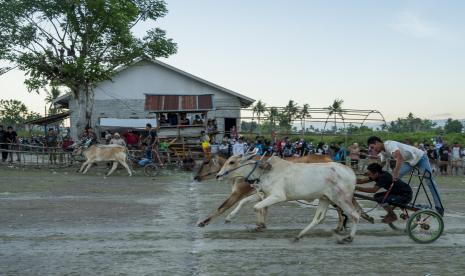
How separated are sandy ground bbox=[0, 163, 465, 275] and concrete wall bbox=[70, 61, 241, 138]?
2056cm

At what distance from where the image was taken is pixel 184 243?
8578 mm

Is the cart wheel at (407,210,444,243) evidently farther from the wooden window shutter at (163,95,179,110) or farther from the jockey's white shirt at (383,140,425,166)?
the wooden window shutter at (163,95,179,110)

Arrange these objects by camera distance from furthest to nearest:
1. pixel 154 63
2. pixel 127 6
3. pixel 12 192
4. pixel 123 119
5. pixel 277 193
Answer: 1. pixel 154 63
2. pixel 123 119
3. pixel 127 6
4. pixel 12 192
5. pixel 277 193

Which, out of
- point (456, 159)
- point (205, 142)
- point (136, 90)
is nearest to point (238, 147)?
point (205, 142)

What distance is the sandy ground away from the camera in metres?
7.13

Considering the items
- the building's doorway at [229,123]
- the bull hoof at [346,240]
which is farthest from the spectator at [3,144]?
the bull hoof at [346,240]

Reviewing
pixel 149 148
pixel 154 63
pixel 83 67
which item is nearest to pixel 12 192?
pixel 149 148

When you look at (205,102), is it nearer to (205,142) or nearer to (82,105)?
(205,142)

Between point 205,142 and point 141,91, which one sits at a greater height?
point 141,91

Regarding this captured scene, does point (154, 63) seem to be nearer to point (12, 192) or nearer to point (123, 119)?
point (123, 119)

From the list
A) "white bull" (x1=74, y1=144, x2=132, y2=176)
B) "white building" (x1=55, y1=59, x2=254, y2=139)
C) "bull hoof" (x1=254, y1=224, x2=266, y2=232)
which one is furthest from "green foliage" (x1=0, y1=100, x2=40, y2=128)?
"bull hoof" (x1=254, y1=224, x2=266, y2=232)

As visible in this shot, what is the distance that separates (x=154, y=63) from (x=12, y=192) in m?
20.4

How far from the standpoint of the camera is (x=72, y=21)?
2553 cm

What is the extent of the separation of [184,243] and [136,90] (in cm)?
2742
